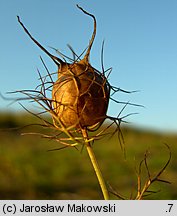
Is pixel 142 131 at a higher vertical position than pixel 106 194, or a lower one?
higher

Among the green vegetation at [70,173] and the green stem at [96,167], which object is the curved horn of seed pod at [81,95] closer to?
the green stem at [96,167]

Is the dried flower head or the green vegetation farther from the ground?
the green vegetation

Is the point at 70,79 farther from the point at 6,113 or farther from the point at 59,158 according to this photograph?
the point at 6,113

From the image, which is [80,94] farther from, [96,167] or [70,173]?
[70,173]

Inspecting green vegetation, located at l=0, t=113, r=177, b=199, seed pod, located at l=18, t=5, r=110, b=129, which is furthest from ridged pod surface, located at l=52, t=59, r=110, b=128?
green vegetation, located at l=0, t=113, r=177, b=199

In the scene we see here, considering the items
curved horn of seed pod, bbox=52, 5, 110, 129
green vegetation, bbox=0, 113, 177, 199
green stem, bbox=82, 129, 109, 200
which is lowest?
green stem, bbox=82, 129, 109, 200

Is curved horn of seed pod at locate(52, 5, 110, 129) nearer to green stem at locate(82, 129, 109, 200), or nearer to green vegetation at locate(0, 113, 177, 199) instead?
green stem at locate(82, 129, 109, 200)

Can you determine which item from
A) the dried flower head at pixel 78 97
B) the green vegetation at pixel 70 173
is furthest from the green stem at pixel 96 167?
the green vegetation at pixel 70 173

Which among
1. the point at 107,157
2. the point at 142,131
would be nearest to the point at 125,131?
the point at 142,131
